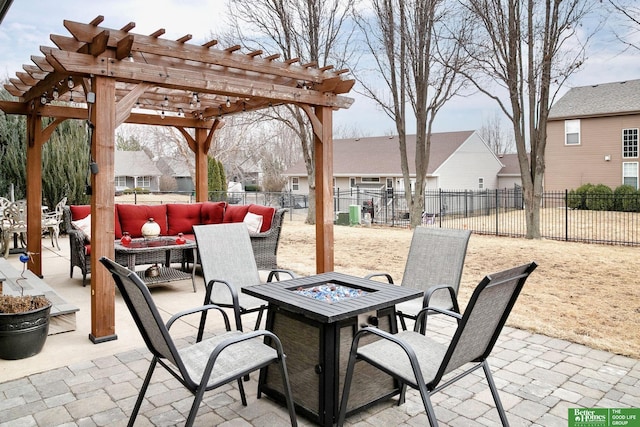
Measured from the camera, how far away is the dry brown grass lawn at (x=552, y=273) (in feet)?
14.8

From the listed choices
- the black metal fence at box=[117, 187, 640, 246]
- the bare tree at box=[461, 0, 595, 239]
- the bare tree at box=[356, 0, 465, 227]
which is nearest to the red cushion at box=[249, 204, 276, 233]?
the black metal fence at box=[117, 187, 640, 246]

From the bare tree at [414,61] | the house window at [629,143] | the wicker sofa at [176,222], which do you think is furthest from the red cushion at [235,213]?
the house window at [629,143]

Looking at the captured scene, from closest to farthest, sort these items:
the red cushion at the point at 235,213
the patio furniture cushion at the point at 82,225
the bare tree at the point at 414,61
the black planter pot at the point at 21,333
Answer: the black planter pot at the point at 21,333, the patio furniture cushion at the point at 82,225, the red cushion at the point at 235,213, the bare tree at the point at 414,61

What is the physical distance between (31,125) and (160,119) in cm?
223

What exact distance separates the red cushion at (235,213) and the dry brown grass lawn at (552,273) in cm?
119

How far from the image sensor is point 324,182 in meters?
5.76

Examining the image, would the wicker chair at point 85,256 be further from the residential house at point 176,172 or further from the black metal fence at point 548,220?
the residential house at point 176,172

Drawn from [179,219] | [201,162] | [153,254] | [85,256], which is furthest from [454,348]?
[201,162]

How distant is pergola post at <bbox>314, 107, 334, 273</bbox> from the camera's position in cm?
575

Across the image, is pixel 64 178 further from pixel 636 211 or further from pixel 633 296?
pixel 636 211

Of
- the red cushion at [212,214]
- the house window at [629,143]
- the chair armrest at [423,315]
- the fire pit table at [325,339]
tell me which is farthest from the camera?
the house window at [629,143]

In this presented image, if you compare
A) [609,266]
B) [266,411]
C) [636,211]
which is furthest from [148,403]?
[636,211]

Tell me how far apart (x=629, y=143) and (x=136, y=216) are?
21106 millimetres

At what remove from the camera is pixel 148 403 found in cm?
296
